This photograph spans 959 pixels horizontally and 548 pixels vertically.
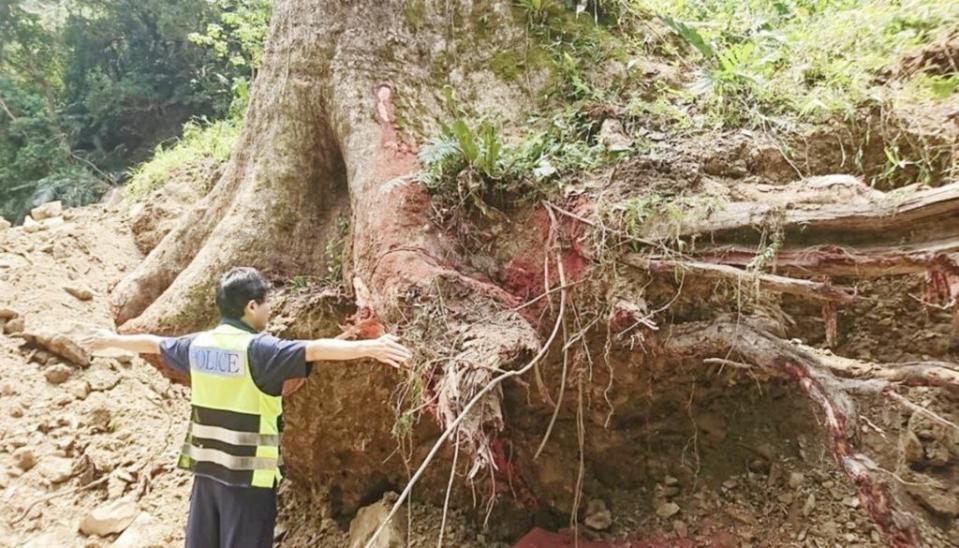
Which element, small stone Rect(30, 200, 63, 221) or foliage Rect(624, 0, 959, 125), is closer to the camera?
foliage Rect(624, 0, 959, 125)

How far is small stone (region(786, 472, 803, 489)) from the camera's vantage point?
95.7 inches

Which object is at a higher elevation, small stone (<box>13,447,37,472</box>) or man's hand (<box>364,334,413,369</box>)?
man's hand (<box>364,334,413,369</box>)

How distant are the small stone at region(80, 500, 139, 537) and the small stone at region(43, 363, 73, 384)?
143cm

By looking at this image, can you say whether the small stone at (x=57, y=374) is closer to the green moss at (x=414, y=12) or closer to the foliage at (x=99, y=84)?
the green moss at (x=414, y=12)

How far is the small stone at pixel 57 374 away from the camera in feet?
13.9

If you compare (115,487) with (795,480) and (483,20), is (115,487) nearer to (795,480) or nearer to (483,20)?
(483,20)

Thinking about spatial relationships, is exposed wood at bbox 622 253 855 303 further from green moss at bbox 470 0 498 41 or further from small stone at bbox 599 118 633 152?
green moss at bbox 470 0 498 41

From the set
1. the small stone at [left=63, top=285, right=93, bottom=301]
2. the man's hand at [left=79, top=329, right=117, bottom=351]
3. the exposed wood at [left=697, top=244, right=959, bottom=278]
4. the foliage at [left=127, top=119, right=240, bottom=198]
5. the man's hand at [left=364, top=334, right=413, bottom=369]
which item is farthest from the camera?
the foliage at [left=127, top=119, right=240, bottom=198]

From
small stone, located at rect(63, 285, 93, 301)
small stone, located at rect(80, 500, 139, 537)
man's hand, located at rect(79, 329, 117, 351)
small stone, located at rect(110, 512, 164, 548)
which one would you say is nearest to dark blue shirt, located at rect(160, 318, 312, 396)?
man's hand, located at rect(79, 329, 117, 351)

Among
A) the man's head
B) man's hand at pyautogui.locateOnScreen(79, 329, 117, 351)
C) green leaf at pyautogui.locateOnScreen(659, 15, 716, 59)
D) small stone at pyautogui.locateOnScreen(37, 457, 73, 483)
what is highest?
green leaf at pyautogui.locateOnScreen(659, 15, 716, 59)

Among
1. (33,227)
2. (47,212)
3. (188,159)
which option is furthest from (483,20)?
(47,212)

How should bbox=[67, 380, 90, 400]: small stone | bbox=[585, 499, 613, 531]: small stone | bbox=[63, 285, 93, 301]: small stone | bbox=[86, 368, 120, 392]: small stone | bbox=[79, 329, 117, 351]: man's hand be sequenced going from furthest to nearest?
1. bbox=[63, 285, 93, 301]: small stone
2. bbox=[86, 368, 120, 392]: small stone
3. bbox=[67, 380, 90, 400]: small stone
4. bbox=[585, 499, 613, 531]: small stone
5. bbox=[79, 329, 117, 351]: man's hand

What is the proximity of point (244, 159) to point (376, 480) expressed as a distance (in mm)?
2048

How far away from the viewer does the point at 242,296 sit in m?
2.25
